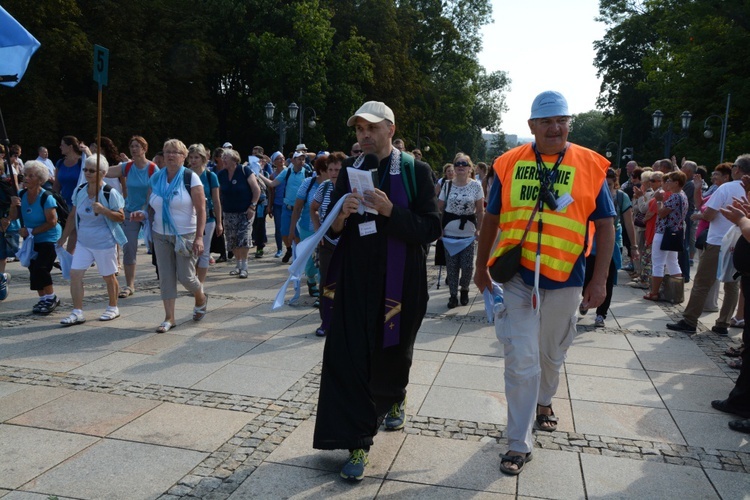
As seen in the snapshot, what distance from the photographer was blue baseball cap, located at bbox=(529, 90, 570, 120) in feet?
12.7

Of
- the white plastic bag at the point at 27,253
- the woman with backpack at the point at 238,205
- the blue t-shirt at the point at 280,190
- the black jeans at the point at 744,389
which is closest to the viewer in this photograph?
the black jeans at the point at 744,389

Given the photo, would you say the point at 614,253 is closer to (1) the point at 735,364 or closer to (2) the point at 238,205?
(1) the point at 735,364

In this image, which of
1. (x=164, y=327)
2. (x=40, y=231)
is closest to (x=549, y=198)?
(x=164, y=327)

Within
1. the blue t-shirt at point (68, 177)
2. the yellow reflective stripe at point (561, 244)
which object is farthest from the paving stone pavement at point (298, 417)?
the blue t-shirt at point (68, 177)

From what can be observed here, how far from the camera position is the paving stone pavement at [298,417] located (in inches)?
147

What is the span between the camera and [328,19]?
35906 mm

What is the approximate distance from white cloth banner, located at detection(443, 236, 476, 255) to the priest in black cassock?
475 cm

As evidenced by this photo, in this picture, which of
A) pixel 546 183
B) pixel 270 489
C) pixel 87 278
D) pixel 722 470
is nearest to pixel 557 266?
pixel 546 183

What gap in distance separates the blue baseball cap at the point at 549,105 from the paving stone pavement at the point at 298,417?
200cm

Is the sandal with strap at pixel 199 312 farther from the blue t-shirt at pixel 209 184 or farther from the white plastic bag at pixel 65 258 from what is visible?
the blue t-shirt at pixel 209 184

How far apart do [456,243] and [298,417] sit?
14.9 ft

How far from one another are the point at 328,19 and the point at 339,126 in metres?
5.46

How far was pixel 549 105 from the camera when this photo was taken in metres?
3.90

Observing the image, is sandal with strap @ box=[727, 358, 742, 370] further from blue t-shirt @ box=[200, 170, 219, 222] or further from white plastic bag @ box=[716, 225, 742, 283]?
blue t-shirt @ box=[200, 170, 219, 222]
